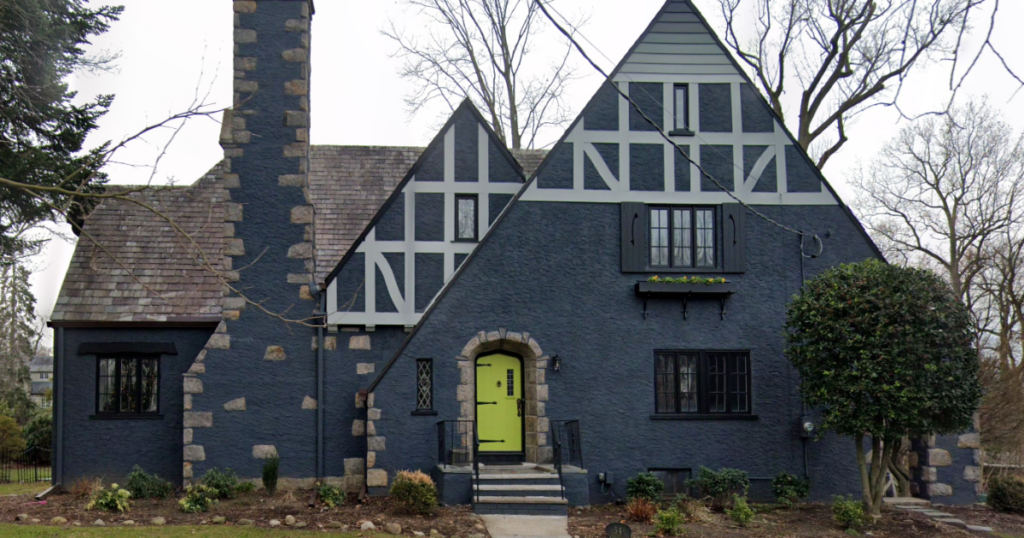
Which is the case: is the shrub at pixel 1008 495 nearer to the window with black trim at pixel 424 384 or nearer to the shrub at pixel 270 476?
the window with black trim at pixel 424 384

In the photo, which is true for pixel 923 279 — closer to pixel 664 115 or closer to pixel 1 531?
pixel 664 115

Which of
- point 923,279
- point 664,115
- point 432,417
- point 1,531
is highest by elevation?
point 664,115

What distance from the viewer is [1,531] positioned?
10.9m

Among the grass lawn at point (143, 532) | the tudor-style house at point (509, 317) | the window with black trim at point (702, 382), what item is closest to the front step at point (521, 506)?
the tudor-style house at point (509, 317)

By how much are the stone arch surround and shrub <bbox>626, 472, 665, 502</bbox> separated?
1.40m

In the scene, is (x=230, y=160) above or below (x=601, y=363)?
above

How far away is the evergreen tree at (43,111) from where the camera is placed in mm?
15500

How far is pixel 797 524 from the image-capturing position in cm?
1293

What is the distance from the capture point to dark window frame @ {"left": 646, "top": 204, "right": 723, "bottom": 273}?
1520 cm

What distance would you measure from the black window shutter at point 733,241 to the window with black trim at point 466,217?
179 inches

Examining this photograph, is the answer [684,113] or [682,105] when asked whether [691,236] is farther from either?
[682,105]

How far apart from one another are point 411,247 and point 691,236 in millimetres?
5069

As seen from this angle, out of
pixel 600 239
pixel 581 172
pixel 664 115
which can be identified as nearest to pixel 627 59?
pixel 664 115

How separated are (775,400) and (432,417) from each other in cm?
591
